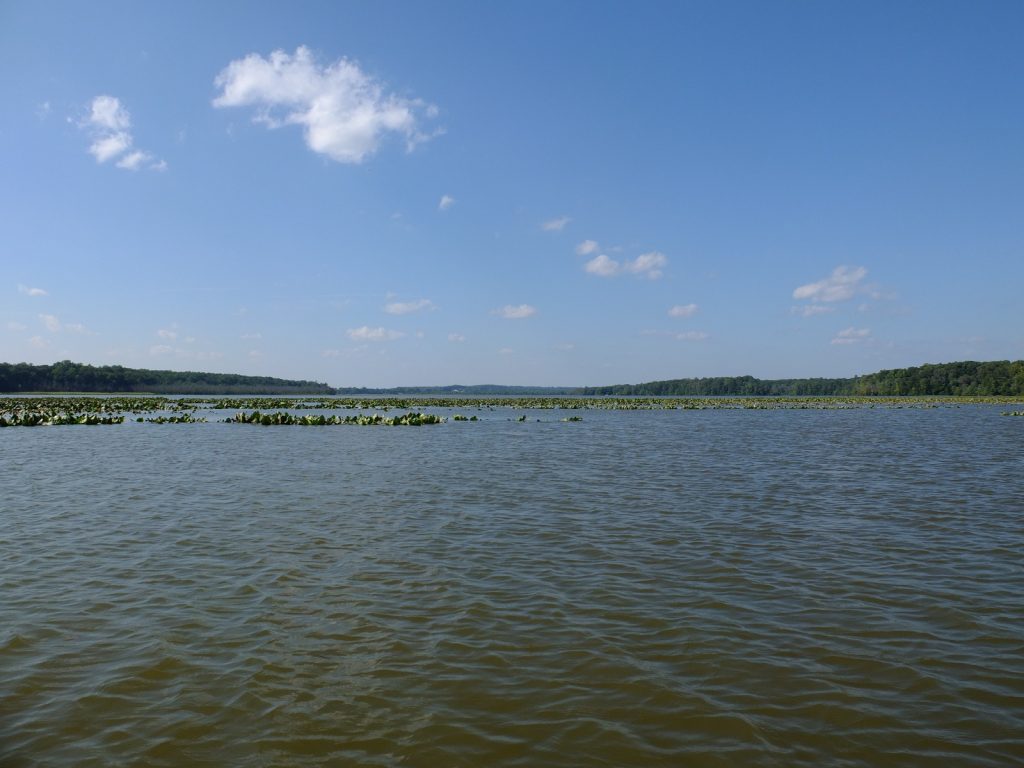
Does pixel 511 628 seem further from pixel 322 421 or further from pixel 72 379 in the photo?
pixel 72 379

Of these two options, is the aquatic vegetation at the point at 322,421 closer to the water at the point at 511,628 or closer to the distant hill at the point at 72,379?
the water at the point at 511,628

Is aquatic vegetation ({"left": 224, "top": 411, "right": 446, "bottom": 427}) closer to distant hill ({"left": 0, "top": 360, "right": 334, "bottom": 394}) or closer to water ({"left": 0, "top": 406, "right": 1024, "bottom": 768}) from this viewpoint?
water ({"left": 0, "top": 406, "right": 1024, "bottom": 768})

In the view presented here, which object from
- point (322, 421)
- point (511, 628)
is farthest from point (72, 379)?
point (511, 628)

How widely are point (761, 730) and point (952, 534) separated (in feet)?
31.0

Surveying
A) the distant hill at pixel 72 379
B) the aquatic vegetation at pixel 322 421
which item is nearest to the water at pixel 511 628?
the aquatic vegetation at pixel 322 421

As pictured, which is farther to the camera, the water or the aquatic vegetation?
the aquatic vegetation

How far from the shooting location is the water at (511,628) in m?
5.16

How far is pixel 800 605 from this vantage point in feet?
27.3

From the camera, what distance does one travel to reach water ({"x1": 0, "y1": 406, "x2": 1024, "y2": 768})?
5.16 m

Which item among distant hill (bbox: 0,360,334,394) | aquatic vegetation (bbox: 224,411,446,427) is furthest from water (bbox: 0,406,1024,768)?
distant hill (bbox: 0,360,334,394)

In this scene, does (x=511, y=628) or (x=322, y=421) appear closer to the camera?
(x=511, y=628)

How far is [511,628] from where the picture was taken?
7.53 m

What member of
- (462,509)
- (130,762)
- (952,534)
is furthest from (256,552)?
(952,534)

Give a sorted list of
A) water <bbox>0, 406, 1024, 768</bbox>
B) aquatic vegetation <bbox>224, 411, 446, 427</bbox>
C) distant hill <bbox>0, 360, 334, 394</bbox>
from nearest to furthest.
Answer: water <bbox>0, 406, 1024, 768</bbox> → aquatic vegetation <bbox>224, 411, 446, 427</bbox> → distant hill <bbox>0, 360, 334, 394</bbox>
